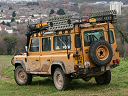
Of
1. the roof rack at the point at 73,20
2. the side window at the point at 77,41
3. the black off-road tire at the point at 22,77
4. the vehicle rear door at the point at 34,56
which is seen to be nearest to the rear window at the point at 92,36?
the side window at the point at 77,41

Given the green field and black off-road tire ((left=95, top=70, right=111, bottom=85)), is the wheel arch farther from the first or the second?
black off-road tire ((left=95, top=70, right=111, bottom=85))

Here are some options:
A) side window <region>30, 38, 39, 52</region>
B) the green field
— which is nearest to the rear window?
the green field

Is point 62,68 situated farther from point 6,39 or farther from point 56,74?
point 6,39

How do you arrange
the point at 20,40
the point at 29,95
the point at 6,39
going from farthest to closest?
the point at 6,39 < the point at 20,40 < the point at 29,95

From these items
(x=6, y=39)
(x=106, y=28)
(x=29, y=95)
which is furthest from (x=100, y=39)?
(x=6, y=39)

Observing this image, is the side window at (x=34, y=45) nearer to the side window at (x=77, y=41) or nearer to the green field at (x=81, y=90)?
the green field at (x=81, y=90)

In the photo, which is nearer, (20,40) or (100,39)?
(100,39)

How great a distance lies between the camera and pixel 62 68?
1369 cm

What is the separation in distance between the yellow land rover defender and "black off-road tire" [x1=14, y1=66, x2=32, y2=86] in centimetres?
112

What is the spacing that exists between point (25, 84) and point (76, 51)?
416 cm

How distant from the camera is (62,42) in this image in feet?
46.6

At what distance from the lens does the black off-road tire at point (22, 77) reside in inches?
655

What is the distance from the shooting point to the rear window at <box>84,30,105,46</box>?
44.7 ft

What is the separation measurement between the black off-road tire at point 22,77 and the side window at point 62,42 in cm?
259
